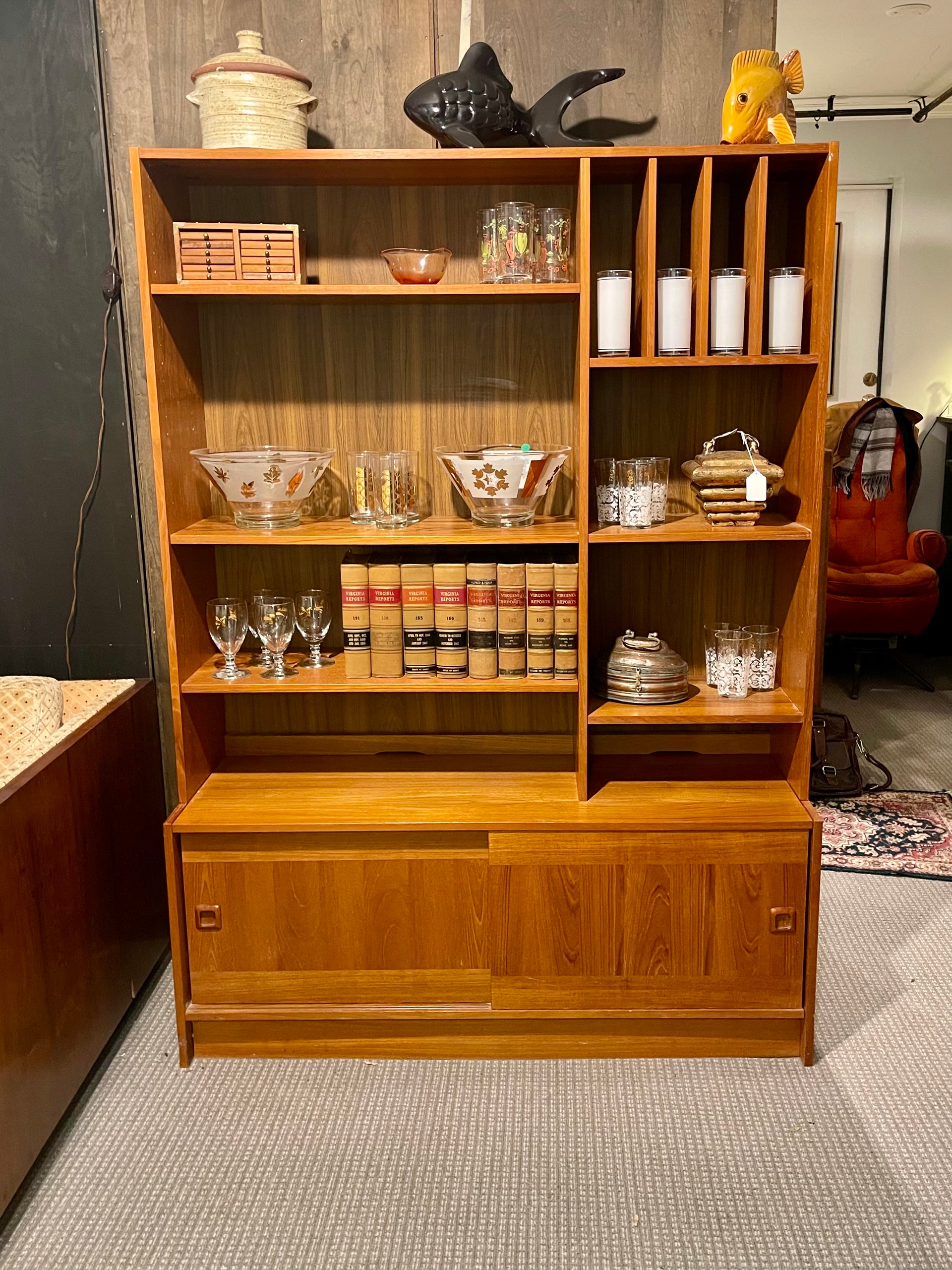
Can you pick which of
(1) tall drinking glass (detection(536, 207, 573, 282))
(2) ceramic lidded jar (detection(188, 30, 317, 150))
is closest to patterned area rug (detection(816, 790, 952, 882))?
(1) tall drinking glass (detection(536, 207, 573, 282))

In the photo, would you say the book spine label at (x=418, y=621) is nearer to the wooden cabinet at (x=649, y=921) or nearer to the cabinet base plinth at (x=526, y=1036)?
the wooden cabinet at (x=649, y=921)

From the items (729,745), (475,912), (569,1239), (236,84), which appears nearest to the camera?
(569,1239)

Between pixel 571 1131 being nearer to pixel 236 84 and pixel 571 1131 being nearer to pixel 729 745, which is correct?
pixel 729 745

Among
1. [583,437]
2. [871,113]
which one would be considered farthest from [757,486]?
[871,113]

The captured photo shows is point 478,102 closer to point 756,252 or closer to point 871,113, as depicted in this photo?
point 756,252

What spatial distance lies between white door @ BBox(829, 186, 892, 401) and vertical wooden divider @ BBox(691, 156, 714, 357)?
12.9ft

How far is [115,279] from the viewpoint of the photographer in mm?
2361

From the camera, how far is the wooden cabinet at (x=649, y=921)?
2178 mm

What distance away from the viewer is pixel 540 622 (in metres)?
2.21

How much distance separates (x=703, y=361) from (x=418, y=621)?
786mm

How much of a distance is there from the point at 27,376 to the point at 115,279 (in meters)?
0.32

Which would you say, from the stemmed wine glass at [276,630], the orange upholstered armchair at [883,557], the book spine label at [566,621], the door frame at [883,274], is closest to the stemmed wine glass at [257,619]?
the stemmed wine glass at [276,630]

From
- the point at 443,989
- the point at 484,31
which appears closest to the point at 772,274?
the point at 484,31

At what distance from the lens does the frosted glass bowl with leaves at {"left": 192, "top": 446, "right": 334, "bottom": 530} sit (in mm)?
2162
